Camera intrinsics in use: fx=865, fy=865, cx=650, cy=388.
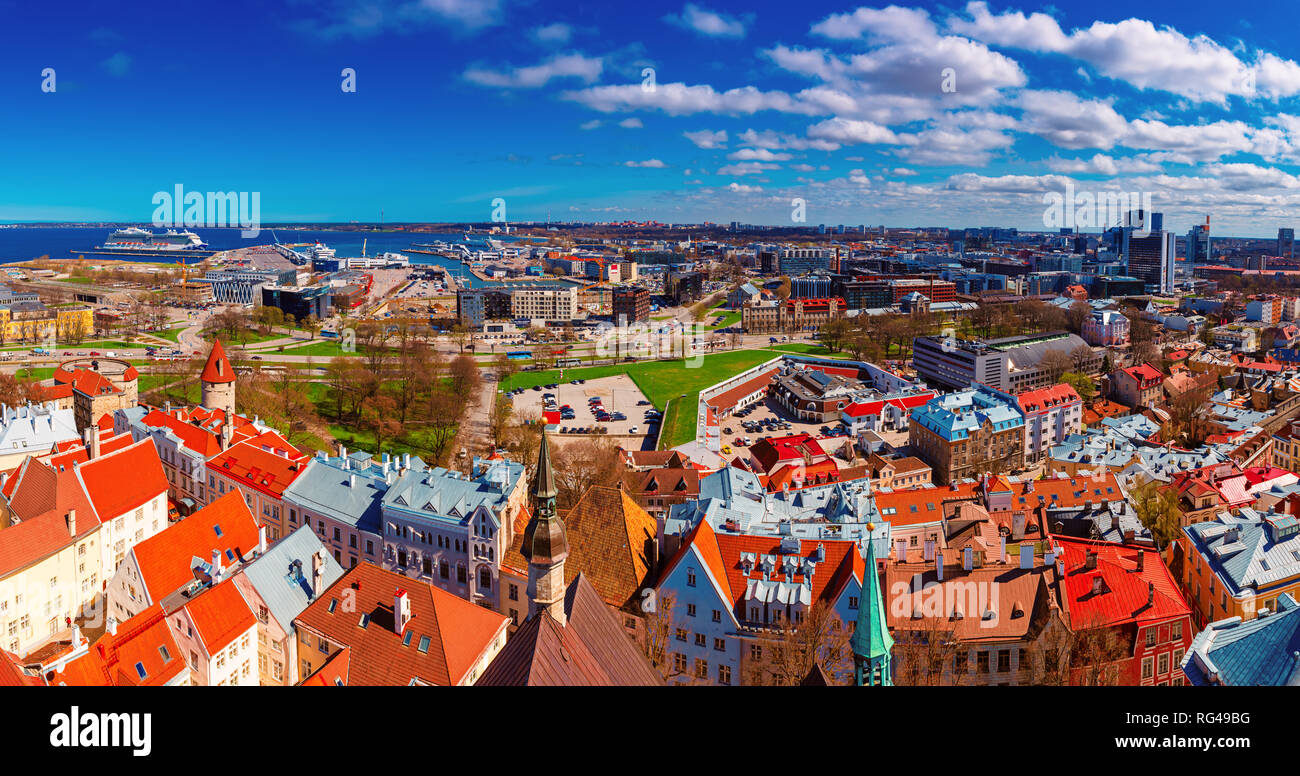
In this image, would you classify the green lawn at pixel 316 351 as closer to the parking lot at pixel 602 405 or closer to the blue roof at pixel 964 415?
the parking lot at pixel 602 405

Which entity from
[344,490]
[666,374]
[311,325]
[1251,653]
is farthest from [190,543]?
[311,325]

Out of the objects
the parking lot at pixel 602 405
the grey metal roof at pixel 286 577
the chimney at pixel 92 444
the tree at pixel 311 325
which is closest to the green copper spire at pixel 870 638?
the grey metal roof at pixel 286 577

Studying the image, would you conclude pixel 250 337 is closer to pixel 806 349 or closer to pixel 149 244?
pixel 806 349

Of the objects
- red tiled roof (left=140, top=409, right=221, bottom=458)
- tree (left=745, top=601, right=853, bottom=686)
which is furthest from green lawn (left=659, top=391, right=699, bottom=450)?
tree (left=745, top=601, right=853, bottom=686)

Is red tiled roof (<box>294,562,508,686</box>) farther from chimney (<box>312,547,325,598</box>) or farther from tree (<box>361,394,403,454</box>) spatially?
tree (<box>361,394,403,454</box>)
